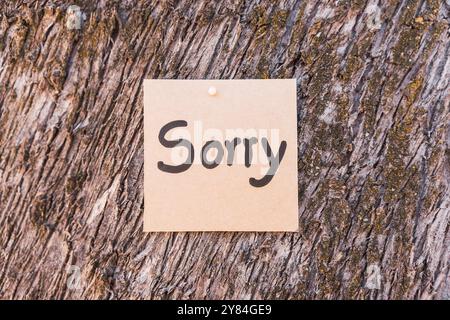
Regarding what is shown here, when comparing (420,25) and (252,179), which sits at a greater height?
(420,25)

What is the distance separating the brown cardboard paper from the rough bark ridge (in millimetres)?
28

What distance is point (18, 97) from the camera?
1.20 m

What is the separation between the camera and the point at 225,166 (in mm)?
1183

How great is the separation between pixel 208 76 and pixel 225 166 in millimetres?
219

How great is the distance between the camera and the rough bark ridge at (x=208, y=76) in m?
1.18

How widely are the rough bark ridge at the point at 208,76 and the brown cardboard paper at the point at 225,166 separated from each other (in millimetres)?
28

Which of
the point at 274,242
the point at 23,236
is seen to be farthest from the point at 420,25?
the point at 23,236

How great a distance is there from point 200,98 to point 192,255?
0.37m

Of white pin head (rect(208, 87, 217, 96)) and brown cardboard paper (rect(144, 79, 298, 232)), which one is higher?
white pin head (rect(208, 87, 217, 96))

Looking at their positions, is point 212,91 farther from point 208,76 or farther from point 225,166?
point 225,166

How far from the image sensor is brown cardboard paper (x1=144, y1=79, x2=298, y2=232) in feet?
3.88

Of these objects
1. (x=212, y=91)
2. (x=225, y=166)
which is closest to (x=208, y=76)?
(x=212, y=91)
